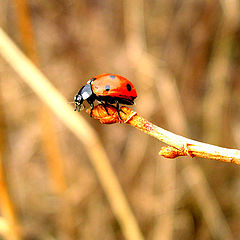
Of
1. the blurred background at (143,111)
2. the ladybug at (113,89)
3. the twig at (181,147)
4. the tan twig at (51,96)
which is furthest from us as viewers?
the blurred background at (143,111)

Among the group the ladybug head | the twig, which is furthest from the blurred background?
the twig

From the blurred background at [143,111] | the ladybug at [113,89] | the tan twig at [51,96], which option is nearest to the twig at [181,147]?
the ladybug at [113,89]

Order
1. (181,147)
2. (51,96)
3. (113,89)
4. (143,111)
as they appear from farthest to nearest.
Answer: (143,111)
(51,96)
(113,89)
(181,147)

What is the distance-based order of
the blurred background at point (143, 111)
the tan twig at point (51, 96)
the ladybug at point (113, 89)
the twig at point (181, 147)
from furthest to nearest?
the blurred background at point (143, 111), the tan twig at point (51, 96), the ladybug at point (113, 89), the twig at point (181, 147)

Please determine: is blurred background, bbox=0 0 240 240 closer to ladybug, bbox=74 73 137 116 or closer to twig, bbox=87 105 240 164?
ladybug, bbox=74 73 137 116

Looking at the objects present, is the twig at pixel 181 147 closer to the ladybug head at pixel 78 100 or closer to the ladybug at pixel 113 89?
the ladybug at pixel 113 89

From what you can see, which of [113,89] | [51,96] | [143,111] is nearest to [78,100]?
[51,96]

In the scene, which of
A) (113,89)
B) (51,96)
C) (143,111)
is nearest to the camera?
(113,89)

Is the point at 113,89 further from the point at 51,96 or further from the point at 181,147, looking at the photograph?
the point at 181,147

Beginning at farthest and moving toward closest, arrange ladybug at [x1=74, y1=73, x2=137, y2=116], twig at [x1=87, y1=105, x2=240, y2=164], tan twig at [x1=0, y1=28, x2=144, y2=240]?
tan twig at [x1=0, y1=28, x2=144, y2=240], ladybug at [x1=74, y1=73, x2=137, y2=116], twig at [x1=87, y1=105, x2=240, y2=164]
